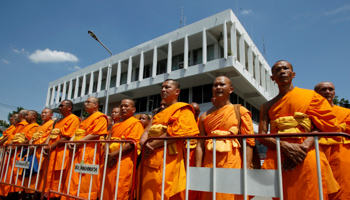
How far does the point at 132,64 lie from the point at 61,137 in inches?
660

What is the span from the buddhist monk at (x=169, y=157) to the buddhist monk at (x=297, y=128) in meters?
0.89

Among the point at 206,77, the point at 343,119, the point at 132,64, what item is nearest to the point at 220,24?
the point at 206,77

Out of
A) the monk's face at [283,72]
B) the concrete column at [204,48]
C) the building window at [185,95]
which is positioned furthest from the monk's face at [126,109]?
the building window at [185,95]

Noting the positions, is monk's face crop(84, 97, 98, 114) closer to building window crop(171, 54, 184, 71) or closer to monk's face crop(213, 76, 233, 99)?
monk's face crop(213, 76, 233, 99)

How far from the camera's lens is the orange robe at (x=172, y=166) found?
2.34 m

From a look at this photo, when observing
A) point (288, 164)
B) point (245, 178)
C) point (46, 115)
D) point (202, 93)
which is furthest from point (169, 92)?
point (202, 93)

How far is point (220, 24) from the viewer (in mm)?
13992

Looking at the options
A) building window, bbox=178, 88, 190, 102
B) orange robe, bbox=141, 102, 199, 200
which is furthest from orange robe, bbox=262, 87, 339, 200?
building window, bbox=178, 88, 190, 102

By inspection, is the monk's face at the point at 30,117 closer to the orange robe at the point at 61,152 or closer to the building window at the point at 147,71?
the orange robe at the point at 61,152

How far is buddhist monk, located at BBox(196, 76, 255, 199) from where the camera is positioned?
7.14ft

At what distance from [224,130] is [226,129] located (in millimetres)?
26

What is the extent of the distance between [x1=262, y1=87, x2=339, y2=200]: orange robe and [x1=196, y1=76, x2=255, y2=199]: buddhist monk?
0.93 ft

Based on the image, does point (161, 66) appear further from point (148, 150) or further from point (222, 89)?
point (148, 150)

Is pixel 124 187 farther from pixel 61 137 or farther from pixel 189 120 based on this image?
pixel 61 137
